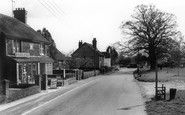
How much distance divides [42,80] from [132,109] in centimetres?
1330

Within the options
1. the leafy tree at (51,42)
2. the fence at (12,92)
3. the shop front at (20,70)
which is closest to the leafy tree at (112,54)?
the leafy tree at (51,42)

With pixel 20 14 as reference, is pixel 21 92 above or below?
below

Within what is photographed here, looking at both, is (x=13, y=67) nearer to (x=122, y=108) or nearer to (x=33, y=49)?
(x=33, y=49)

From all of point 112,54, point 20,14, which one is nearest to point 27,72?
point 20,14

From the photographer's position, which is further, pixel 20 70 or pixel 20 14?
pixel 20 14

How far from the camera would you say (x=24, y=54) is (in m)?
31.6

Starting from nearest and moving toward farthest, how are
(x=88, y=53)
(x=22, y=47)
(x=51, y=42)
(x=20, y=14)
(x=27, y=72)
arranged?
1. (x=22, y=47)
2. (x=27, y=72)
3. (x=20, y=14)
4. (x=51, y=42)
5. (x=88, y=53)

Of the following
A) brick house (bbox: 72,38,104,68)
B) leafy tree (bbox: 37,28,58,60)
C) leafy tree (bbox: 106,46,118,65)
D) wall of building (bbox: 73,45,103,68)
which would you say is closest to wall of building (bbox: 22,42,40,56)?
leafy tree (bbox: 37,28,58,60)

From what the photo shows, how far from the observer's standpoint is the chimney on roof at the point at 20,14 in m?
40.2

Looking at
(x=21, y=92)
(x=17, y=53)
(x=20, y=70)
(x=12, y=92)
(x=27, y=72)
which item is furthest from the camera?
(x=27, y=72)

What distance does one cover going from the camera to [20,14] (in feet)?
132

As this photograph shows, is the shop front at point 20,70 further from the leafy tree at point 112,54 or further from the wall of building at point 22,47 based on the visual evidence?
the leafy tree at point 112,54

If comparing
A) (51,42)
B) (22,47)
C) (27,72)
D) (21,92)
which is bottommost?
(21,92)

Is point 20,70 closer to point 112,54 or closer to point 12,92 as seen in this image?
point 12,92
